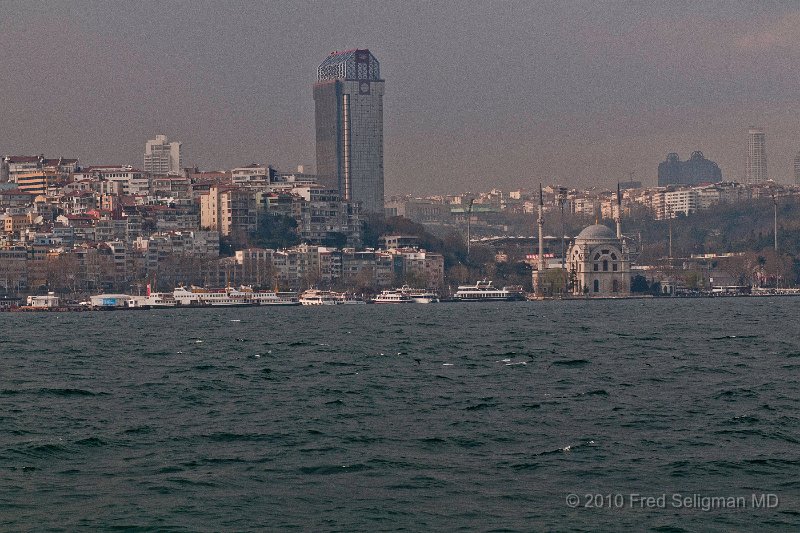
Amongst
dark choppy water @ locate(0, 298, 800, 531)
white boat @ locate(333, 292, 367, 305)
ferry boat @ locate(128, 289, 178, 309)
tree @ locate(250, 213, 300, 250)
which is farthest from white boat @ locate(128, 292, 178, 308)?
dark choppy water @ locate(0, 298, 800, 531)

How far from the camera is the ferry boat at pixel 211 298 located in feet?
455

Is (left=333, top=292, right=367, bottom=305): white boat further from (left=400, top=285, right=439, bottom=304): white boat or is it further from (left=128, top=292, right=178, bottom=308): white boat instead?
(left=128, top=292, right=178, bottom=308): white boat

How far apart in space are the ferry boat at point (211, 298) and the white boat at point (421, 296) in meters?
18.8

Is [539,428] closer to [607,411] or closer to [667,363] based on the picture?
[607,411]

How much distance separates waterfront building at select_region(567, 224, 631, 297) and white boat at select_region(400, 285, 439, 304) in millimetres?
24862

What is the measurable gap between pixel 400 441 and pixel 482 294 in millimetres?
136107

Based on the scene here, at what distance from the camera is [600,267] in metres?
179

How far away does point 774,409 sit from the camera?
29.0 m

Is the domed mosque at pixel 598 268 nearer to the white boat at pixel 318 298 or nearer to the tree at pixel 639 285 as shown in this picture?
the tree at pixel 639 285

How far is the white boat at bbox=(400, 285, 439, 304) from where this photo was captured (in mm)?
151125

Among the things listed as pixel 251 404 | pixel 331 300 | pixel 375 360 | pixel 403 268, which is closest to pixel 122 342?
pixel 375 360

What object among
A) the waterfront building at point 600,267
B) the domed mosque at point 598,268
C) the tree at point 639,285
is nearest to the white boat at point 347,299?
the domed mosque at point 598,268

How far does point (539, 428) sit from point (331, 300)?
122730 mm

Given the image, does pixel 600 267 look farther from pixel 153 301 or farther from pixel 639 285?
pixel 153 301
